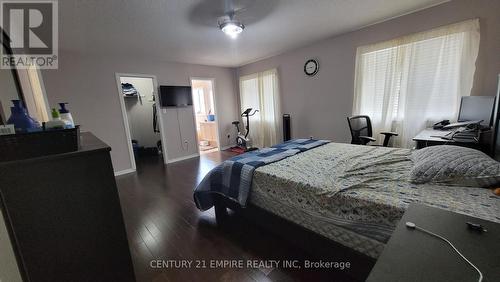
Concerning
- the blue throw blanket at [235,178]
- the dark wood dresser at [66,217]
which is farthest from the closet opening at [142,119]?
the dark wood dresser at [66,217]

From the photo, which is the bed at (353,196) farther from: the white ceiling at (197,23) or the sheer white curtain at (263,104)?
the sheer white curtain at (263,104)

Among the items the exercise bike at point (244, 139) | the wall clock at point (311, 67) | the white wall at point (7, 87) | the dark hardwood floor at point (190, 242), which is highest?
the wall clock at point (311, 67)

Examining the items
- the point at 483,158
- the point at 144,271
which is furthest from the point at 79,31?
the point at 483,158

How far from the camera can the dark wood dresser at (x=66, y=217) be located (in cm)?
82

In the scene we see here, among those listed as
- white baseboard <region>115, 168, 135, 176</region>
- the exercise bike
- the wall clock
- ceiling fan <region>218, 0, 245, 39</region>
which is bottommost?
white baseboard <region>115, 168, 135, 176</region>

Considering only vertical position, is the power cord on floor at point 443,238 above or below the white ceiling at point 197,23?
below

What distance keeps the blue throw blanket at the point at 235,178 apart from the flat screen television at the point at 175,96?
299cm

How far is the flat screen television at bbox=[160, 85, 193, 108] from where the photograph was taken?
4406 millimetres

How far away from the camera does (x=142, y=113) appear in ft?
17.9

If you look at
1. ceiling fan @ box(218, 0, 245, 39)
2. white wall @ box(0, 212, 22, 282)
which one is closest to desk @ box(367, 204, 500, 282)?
white wall @ box(0, 212, 22, 282)

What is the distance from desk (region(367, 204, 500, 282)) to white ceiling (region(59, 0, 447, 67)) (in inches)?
95.5

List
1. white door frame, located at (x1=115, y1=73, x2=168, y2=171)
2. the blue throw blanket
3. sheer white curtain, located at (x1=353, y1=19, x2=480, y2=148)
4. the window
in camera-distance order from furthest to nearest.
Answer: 1. the window
2. white door frame, located at (x1=115, y1=73, x2=168, y2=171)
3. sheer white curtain, located at (x1=353, y1=19, x2=480, y2=148)
4. the blue throw blanket

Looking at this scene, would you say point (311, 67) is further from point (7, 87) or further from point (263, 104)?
point (7, 87)

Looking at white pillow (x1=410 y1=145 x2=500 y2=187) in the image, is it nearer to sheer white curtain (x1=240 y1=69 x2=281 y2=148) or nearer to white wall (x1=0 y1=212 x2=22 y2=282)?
white wall (x1=0 y1=212 x2=22 y2=282)
